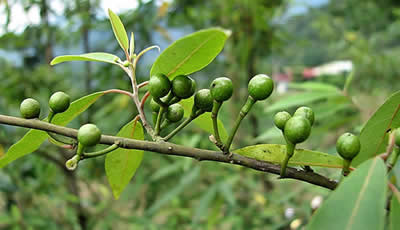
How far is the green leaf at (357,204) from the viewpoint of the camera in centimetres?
59

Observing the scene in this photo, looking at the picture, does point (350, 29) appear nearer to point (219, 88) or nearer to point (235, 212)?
point (235, 212)

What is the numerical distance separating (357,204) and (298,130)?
0.19 m

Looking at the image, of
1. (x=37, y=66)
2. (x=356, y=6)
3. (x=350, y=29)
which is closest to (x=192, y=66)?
(x=37, y=66)

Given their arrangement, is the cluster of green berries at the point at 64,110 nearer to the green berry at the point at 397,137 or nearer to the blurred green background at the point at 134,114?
the green berry at the point at 397,137

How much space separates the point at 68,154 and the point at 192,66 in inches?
95.4

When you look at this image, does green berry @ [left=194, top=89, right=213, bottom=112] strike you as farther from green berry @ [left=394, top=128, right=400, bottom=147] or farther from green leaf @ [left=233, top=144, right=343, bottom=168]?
green berry @ [left=394, top=128, right=400, bottom=147]

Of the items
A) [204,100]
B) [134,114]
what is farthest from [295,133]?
[134,114]

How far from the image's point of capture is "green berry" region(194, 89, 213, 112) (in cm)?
89

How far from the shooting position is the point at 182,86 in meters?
0.84

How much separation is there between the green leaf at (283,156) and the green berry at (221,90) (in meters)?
0.12

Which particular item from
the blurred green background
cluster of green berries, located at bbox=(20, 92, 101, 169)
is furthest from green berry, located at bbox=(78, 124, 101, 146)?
the blurred green background

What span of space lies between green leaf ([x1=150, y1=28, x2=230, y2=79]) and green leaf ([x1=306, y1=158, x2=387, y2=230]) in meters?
0.37

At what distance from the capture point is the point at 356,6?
6688 millimetres

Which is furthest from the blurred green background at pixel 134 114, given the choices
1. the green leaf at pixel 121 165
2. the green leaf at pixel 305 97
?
the green leaf at pixel 121 165
